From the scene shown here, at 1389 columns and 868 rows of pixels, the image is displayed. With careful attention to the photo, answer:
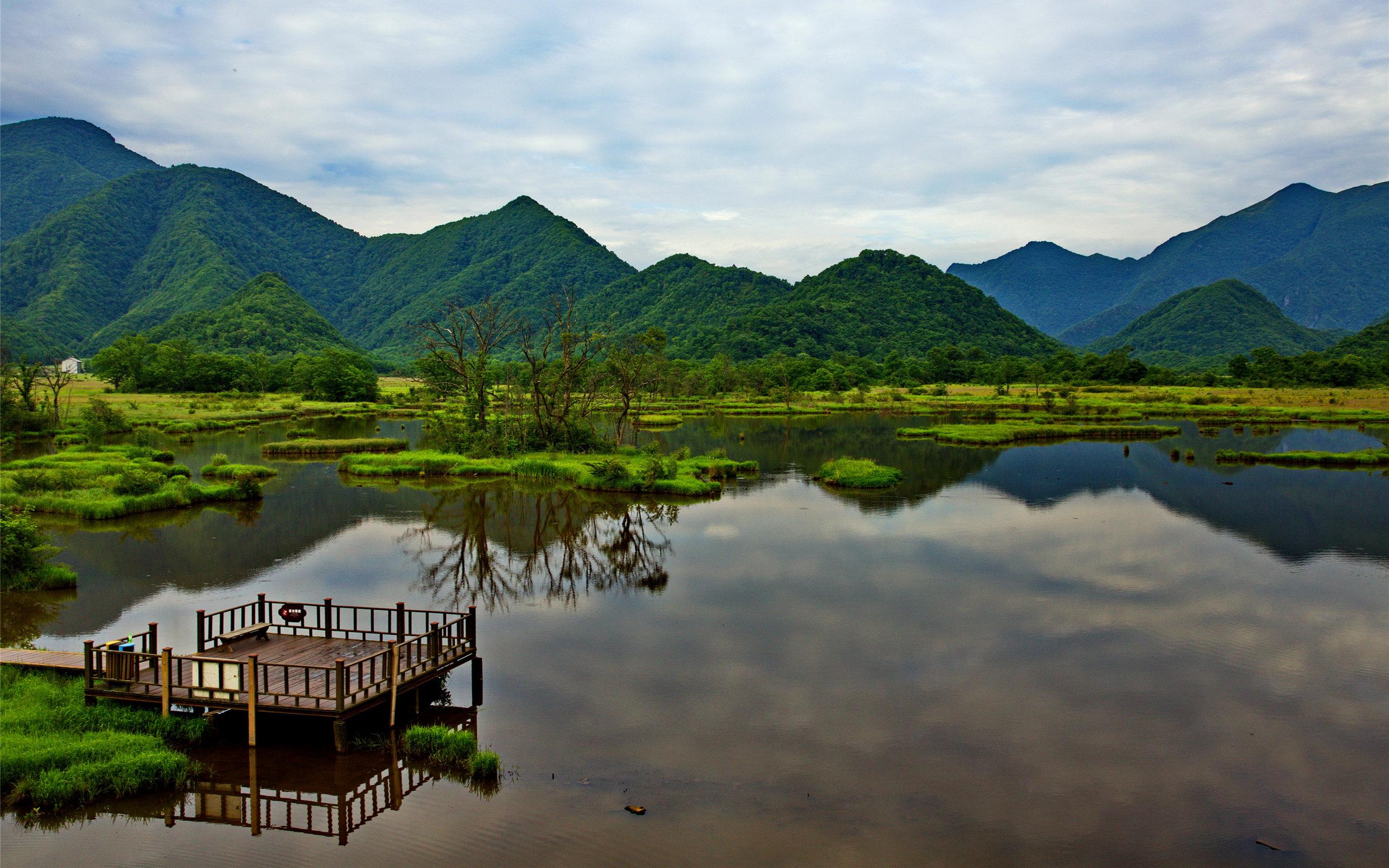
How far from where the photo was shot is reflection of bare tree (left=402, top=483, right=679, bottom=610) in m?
25.2

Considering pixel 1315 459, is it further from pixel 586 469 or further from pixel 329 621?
pixel 329 621

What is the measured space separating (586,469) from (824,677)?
28.8m

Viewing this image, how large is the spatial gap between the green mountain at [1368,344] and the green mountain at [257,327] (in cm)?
18212

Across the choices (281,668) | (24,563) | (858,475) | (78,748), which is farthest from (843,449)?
(78,748)

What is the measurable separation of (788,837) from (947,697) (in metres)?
6.16

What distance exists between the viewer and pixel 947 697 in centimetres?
1681

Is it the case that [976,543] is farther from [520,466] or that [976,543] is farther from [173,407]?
[173,407]

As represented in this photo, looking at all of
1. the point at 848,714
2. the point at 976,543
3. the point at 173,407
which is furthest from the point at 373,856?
the point at 173,407

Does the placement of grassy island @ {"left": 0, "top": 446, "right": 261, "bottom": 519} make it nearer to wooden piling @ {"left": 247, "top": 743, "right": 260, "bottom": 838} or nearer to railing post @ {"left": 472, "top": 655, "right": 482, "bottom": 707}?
wooden piling @ {"left": 247, "top": 743, "right": 260, "bottom": 838}

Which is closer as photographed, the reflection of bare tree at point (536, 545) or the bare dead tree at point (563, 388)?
the reflection of bare tree at point (536, 545)

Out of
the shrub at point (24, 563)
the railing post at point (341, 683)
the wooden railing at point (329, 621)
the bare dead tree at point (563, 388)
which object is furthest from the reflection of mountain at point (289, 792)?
the bare dead tree at point (563, 388)

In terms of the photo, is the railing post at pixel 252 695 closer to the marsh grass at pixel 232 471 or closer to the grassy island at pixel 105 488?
the grassy island at pixel 105 488

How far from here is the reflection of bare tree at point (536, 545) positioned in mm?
25172

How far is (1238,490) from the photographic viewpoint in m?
43.1
